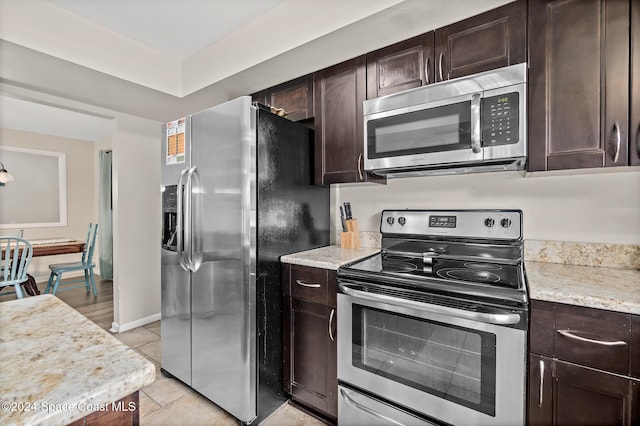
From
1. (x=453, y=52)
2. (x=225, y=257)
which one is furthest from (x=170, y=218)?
(x=453, y=52)

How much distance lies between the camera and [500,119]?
148cm

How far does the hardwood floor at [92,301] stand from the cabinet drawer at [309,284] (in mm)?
2624

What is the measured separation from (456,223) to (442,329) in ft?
2.34

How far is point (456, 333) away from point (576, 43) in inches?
54.4

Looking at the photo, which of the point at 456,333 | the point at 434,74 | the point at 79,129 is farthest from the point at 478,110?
the point at 79,129

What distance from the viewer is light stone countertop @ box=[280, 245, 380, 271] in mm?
1732

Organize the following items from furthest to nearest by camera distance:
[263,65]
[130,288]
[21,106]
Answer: [21,106] → [130,288] → [263,65]

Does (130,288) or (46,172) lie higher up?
(46,172)

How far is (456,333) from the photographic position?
1.33 m

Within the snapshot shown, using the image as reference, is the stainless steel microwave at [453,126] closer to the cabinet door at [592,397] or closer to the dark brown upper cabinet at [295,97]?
the dark brown upper cabinet at [295,97]

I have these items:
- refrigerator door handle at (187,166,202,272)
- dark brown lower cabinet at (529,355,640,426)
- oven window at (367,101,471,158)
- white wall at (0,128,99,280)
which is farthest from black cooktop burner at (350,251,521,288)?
white wall at (0,128,99,280)

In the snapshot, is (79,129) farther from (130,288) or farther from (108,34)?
(108,34)

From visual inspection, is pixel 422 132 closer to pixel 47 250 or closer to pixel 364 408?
pixel 364 408

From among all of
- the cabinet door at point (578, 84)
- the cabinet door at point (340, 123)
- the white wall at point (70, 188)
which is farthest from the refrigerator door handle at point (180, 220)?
the white wall at point (70, 188)
